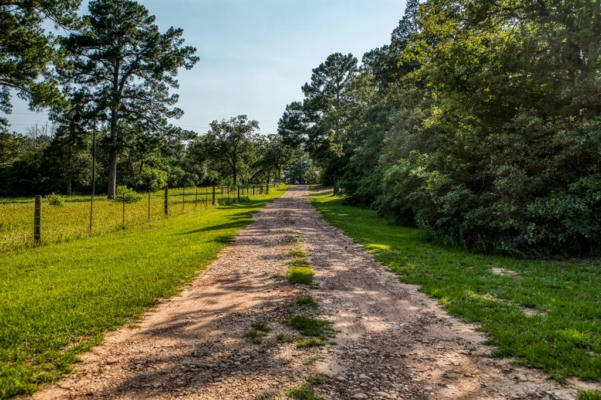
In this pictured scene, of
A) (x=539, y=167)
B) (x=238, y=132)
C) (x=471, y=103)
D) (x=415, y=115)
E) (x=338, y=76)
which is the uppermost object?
(x=338, y=76)

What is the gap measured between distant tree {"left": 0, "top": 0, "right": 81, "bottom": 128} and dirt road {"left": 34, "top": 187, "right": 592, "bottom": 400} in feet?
63.9

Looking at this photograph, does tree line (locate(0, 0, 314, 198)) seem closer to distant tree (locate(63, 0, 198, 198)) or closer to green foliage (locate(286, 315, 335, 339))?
distant tree (locate(63, 0, 198, 198))

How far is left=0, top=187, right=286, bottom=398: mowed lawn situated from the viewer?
151 inches

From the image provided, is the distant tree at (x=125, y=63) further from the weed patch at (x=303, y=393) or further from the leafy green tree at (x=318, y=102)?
the weed patch at (x=303, y=393)

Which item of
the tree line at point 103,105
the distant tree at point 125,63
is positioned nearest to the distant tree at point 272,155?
the tree line at point 103,105

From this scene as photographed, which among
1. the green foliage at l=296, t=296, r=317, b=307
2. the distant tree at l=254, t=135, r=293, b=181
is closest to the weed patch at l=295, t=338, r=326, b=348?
the green foliage at l=296, t=296, r=317, b=307

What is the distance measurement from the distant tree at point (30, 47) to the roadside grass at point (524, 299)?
806 inches

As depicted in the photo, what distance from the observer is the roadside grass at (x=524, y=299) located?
3852 mm

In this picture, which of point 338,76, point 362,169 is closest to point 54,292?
point 362,169

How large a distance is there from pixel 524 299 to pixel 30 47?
83.1 feet

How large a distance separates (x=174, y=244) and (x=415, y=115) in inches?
691

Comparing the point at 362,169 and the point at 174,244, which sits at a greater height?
the point at 362,169

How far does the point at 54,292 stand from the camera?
619 centimetres

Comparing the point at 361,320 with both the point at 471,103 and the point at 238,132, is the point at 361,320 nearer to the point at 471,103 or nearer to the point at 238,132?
the point at 471,103
